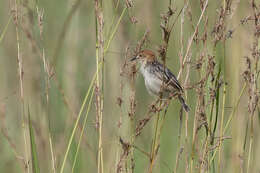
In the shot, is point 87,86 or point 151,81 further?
point 87,86

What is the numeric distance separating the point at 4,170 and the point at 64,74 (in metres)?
1.02

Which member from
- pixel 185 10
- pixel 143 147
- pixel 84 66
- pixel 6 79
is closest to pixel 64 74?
pixel 84 66

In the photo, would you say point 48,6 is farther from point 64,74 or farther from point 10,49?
point 64,74

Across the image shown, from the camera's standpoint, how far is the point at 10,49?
5293 millimetres

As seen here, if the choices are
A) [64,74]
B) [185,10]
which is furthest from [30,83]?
[185,10]

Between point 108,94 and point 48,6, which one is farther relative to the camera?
point 48,6

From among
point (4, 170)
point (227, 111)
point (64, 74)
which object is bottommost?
point (4, 170)

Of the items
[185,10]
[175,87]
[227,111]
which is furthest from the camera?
[227,111]

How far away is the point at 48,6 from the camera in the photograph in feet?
18.3

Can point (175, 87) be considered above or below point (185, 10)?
below

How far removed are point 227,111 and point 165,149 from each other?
0.72m

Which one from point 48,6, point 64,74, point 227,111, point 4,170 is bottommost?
point 4,170

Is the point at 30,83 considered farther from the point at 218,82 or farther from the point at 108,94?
the point at 218,82

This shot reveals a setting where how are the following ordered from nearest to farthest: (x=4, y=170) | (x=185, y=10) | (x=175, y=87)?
(x=185, y=10) < (x=175, y=87) < (x=4, y=170)
